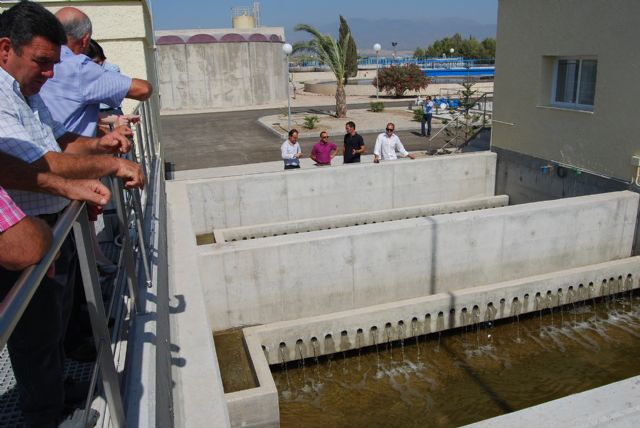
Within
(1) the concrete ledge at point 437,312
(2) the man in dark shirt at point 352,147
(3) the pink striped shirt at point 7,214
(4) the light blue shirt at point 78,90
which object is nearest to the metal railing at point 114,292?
(3) the pink striped shirt at point 7,214

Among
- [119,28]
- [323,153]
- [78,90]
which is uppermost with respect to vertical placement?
[119,28]

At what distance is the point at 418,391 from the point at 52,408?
537cm

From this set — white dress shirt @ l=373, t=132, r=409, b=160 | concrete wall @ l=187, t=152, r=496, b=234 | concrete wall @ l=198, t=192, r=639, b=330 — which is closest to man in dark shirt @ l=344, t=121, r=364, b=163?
white dress shirt @ l=373, t=132, r=409, b=160

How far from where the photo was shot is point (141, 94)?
12.2 feet

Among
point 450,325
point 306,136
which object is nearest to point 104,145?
point 450,325

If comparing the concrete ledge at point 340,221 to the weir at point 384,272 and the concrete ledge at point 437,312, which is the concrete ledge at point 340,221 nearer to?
the weir at point 384,272

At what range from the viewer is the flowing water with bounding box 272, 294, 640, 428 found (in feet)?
20.6

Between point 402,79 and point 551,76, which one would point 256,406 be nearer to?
point 551,76

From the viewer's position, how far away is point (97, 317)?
6.41ft

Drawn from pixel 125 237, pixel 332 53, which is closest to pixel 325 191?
pixel 125 237

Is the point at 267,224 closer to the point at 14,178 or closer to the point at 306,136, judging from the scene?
the point at 14,178

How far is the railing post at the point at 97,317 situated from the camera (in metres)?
1.91

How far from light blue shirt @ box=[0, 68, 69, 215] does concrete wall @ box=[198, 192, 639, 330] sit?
4423 millimetres

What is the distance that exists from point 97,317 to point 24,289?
665 mm
